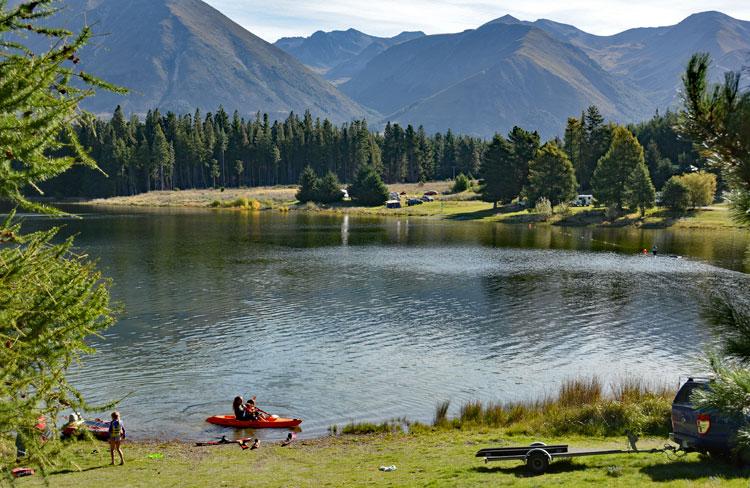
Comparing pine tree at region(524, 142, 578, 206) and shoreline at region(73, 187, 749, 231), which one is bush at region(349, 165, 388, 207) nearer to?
shoreline at region(73, 187, 749, 231)

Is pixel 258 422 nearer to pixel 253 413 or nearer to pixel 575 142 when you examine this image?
pixel 253 413

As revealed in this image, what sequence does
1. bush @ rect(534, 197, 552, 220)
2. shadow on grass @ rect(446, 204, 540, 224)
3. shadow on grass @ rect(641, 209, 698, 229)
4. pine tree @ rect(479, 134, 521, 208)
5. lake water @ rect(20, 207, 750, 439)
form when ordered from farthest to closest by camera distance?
pine tree @ rect(479, 134, 521, 208)
shadow on grass @ rect(446, 204, 540, 224)
bush @ rect(534, 197, 552, 220)
shadow on grass @ rect(641, 209, 698, 229)
lake water @ rect(20, 207, 750, 439)

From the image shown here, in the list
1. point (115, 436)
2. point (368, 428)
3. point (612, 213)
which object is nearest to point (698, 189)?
point (612, 213)

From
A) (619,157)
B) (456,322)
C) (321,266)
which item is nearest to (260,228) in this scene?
(321,266)

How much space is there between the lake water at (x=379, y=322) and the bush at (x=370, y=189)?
70260 millimetres

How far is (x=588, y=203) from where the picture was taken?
148375 mm

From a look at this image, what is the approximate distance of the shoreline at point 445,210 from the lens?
124 m

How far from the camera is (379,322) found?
51.7 m

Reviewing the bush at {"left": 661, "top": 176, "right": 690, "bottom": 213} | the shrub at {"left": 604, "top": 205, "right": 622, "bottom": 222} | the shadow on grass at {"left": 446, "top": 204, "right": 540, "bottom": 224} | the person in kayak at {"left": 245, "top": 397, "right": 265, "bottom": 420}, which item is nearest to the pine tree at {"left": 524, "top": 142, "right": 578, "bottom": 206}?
the shadow on grass at {"left": 446, "top": 204, "right": 540, "bottom": 224}

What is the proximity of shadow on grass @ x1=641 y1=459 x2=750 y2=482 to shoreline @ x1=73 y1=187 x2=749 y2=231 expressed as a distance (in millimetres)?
97498

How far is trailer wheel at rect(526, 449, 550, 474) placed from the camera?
20.1 m

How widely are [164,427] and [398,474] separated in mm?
13285

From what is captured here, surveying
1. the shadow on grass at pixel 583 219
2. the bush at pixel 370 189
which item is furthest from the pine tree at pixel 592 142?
the bush at pixel 370 189

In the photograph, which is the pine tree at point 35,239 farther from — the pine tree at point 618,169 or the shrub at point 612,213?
the shrub at point 612,213
